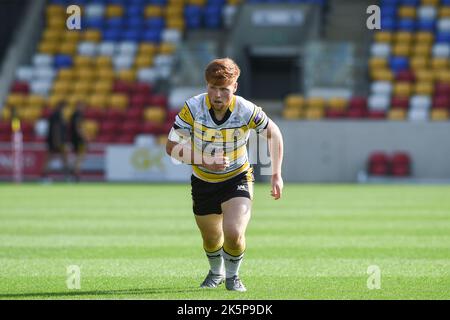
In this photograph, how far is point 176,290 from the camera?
9.07m

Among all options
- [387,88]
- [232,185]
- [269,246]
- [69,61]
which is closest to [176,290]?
[232,185]

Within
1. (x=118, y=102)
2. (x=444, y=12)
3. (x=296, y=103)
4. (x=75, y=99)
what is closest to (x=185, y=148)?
(x=296, y=103)

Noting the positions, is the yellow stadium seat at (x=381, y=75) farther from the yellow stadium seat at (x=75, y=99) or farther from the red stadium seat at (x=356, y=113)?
the yellow stadium seat at (x=75, y=99)

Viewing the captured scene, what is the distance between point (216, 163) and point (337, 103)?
2383 centimetres

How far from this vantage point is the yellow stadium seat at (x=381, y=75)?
3397 cm

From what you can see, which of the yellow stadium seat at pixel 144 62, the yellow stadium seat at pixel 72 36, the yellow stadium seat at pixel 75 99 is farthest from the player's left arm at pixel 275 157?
the yellow stadium seat at pixel 72 36

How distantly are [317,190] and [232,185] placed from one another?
17.0 m

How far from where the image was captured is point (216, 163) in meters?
8.86

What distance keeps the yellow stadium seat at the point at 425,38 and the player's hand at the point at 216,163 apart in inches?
1087

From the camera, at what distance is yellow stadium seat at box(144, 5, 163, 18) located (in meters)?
39.4

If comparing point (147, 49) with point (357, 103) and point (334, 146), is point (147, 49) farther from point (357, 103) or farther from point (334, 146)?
point (334, 146)

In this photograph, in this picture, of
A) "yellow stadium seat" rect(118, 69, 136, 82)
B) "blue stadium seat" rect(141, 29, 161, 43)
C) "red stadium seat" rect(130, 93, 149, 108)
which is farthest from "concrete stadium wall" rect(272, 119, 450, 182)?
"blue stadium seat" rect(141, 29, 161, 43)
